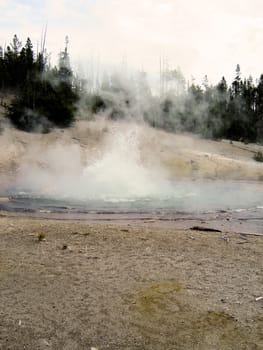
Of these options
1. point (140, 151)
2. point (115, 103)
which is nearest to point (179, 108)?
point (115, 103)

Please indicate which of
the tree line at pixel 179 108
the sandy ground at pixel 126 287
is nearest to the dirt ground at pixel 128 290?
the sandy ground at pixel 126 287

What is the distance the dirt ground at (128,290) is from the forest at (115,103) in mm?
20364

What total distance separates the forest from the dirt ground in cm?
2036

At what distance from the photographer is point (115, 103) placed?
32.2 m

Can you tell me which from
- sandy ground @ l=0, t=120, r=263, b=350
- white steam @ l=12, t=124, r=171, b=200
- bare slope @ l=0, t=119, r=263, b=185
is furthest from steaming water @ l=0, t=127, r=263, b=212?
sandy ground @ l=0, t=120, r=263, b=350

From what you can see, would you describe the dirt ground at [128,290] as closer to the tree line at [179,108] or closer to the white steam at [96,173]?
the white steam at [96,173]

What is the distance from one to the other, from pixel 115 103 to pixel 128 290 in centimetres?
2701

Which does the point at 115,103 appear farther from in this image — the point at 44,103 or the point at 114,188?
the point at 114,188

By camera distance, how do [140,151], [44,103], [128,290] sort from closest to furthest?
[128,290] → [140,151] → [44,103]

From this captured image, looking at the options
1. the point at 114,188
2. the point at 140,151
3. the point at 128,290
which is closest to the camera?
the point at 128,290

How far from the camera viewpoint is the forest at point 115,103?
28891 mm

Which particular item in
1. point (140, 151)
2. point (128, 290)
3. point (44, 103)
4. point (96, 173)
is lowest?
point (128, 290)

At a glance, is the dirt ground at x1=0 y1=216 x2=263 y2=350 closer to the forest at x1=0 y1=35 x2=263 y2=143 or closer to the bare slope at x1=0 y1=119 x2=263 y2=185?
the bare slope at x1=0 y1=119 x2=263 y2=185

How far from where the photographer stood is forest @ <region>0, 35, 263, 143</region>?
94.8 feet
